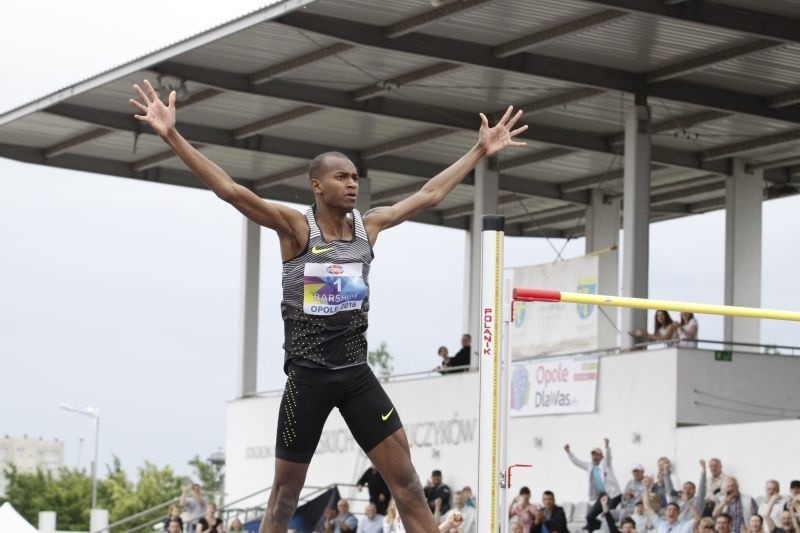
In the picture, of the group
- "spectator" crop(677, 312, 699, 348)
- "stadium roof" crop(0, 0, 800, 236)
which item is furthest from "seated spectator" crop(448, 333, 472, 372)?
"spectator" crop(677, 312, 699, 348)

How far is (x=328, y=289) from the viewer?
7.36 m

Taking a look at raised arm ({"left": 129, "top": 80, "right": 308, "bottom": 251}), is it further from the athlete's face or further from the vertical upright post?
the vertical upright post

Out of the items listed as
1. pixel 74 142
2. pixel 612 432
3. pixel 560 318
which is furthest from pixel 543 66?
pixel 74 142

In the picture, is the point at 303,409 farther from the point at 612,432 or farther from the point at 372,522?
the point at 612,432

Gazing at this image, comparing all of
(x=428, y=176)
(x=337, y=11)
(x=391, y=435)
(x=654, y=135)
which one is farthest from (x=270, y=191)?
A: (x=391, y=435)

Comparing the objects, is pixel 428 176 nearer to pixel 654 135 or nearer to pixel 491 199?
pixel 491 199

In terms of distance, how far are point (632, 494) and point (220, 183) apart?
15445 millimetres

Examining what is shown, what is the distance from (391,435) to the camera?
7.47m

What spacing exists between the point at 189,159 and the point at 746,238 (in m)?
25.1

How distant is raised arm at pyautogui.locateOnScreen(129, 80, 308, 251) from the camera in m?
7.18

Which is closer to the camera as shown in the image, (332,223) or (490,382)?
(332,223)

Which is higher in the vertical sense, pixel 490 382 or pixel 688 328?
pixel 688 328

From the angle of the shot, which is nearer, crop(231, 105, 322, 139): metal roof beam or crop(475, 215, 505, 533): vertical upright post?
crop(475, 215, 505, 533): vertical upright post

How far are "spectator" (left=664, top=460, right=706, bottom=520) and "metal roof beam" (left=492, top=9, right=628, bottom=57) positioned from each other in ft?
21.3
